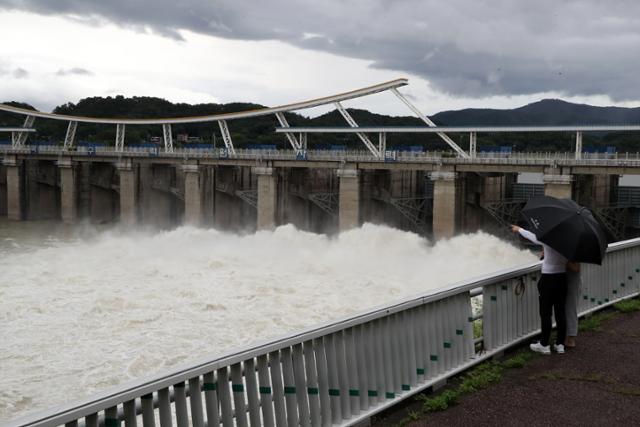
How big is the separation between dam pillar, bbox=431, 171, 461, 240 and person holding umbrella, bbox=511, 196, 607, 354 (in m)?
26.1

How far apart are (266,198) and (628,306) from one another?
32.5 metres

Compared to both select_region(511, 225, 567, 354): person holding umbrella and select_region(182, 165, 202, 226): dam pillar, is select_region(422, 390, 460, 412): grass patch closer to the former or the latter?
select_region(511, 225, 567, 354): person holding umbrella

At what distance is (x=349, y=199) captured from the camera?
36438 millimetres

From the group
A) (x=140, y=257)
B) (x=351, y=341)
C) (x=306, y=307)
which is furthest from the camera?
(x=140, y=257)

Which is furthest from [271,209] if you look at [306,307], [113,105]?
[113,105]

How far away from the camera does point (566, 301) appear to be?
681cm

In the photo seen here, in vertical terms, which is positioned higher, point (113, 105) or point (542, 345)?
point (113, 105)

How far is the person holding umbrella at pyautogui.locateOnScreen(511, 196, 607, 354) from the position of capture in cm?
635

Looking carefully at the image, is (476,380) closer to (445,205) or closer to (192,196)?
(445,205)

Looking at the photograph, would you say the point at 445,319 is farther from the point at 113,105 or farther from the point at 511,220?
the point at 113,105

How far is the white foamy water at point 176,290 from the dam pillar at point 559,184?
3451 millimetres

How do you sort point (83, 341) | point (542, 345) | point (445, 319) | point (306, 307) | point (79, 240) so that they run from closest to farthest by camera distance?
point (445, 319) < point (542, 345) < point (83, 341) < point (306, 307) < point (79, 240)

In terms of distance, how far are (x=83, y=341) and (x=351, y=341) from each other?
1393 cm

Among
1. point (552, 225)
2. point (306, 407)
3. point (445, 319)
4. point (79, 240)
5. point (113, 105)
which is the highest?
point (113, 105)
